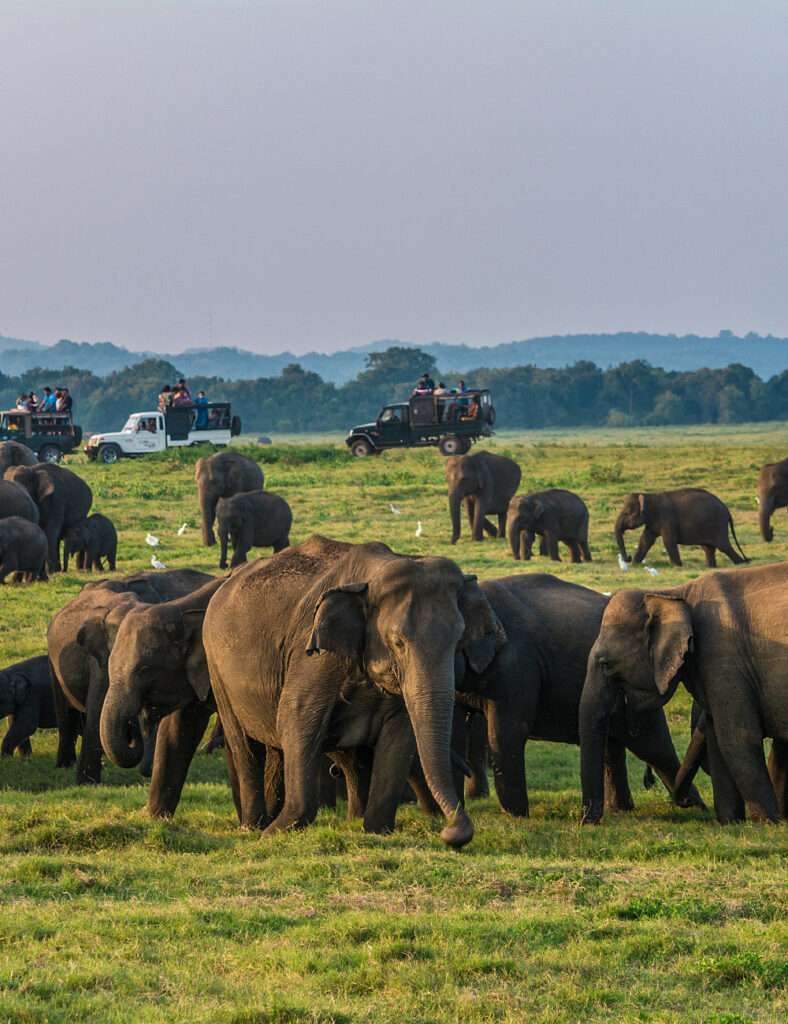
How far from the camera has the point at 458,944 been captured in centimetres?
862

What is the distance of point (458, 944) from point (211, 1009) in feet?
4.73

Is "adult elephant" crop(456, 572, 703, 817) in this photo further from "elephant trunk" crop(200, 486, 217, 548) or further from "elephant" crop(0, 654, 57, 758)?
"elephant trunk" crop(200, 486, 217, 548)

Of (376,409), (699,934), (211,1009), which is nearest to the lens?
(211,1009)

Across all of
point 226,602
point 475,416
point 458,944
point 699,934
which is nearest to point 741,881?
point 699,934

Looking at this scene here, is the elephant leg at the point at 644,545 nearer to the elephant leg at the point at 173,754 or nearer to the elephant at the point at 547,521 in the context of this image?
the elephant at the point at 547,521

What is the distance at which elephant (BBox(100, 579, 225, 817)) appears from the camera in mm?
13336

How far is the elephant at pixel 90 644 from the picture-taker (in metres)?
15.4

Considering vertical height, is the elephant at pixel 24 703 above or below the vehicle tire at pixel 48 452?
below

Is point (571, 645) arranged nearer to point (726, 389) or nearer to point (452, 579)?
point (452, 579)

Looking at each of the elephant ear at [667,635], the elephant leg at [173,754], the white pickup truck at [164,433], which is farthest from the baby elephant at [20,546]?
the white pickup truck at [164,433]

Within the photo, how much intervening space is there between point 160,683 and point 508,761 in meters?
2.75

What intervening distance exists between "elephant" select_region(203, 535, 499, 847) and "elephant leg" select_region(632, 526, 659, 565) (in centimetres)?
2027

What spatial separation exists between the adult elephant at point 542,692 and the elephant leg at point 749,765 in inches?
42.2

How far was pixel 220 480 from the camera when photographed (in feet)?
123
